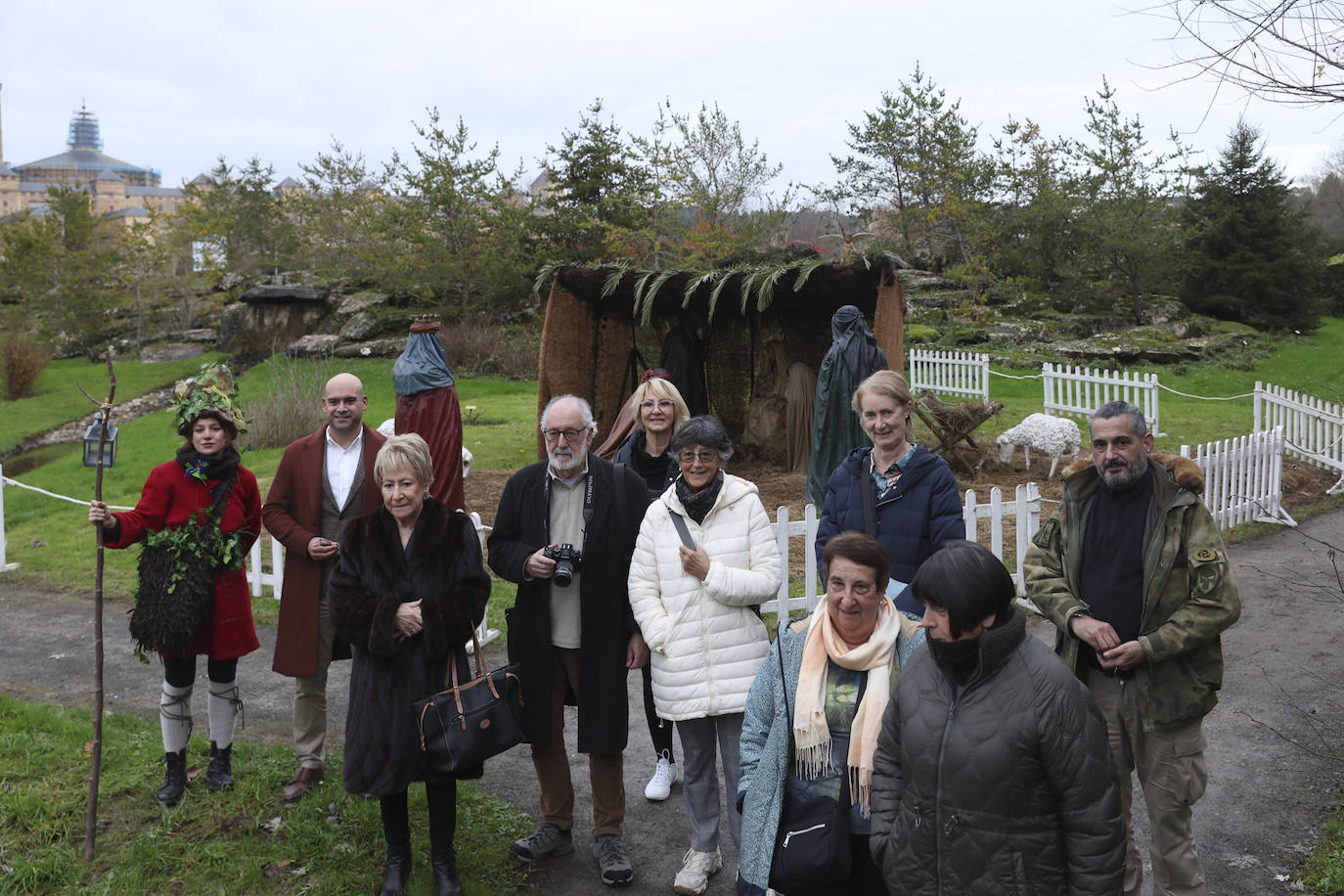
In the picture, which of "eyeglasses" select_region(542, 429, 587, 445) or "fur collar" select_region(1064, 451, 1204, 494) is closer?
"fur collar" select_region(1064, 451, 1204, 494)

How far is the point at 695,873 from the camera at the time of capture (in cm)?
377

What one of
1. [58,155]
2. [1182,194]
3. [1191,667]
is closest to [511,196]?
[1182,194]

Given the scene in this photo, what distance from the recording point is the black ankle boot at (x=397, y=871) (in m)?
3.73

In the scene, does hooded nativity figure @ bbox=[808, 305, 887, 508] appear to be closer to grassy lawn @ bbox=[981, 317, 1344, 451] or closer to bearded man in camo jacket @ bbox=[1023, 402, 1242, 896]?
bearded man in camo jacket @ bbox=[1023, 402, 1242, 896]

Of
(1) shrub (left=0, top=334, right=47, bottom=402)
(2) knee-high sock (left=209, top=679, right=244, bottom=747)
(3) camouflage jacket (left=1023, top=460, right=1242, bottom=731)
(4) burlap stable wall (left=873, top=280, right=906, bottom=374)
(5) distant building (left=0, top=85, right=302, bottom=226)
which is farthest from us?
(5) distant building (left=0, top=85, right=302, bottom=226)

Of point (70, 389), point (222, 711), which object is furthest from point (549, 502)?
point (70, 389)

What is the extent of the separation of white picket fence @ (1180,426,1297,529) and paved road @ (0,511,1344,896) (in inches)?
32.2

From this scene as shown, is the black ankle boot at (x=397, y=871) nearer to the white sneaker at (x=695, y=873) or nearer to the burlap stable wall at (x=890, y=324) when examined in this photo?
the white sneaker at (x=695, y=873)

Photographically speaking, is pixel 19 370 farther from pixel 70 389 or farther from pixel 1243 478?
pixel 1243 478

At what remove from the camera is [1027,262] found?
30.0 meters

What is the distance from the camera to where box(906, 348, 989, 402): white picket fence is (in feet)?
62.1

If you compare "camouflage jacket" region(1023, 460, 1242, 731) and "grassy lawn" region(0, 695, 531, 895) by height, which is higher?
"camouflage jacket" region(1023, 460, 1242, 731)

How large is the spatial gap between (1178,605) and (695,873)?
77.9 inches

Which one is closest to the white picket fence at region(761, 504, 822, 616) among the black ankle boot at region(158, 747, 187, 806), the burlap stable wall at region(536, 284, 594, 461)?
the black ankle boot at region(158, 747, 187, 806)
